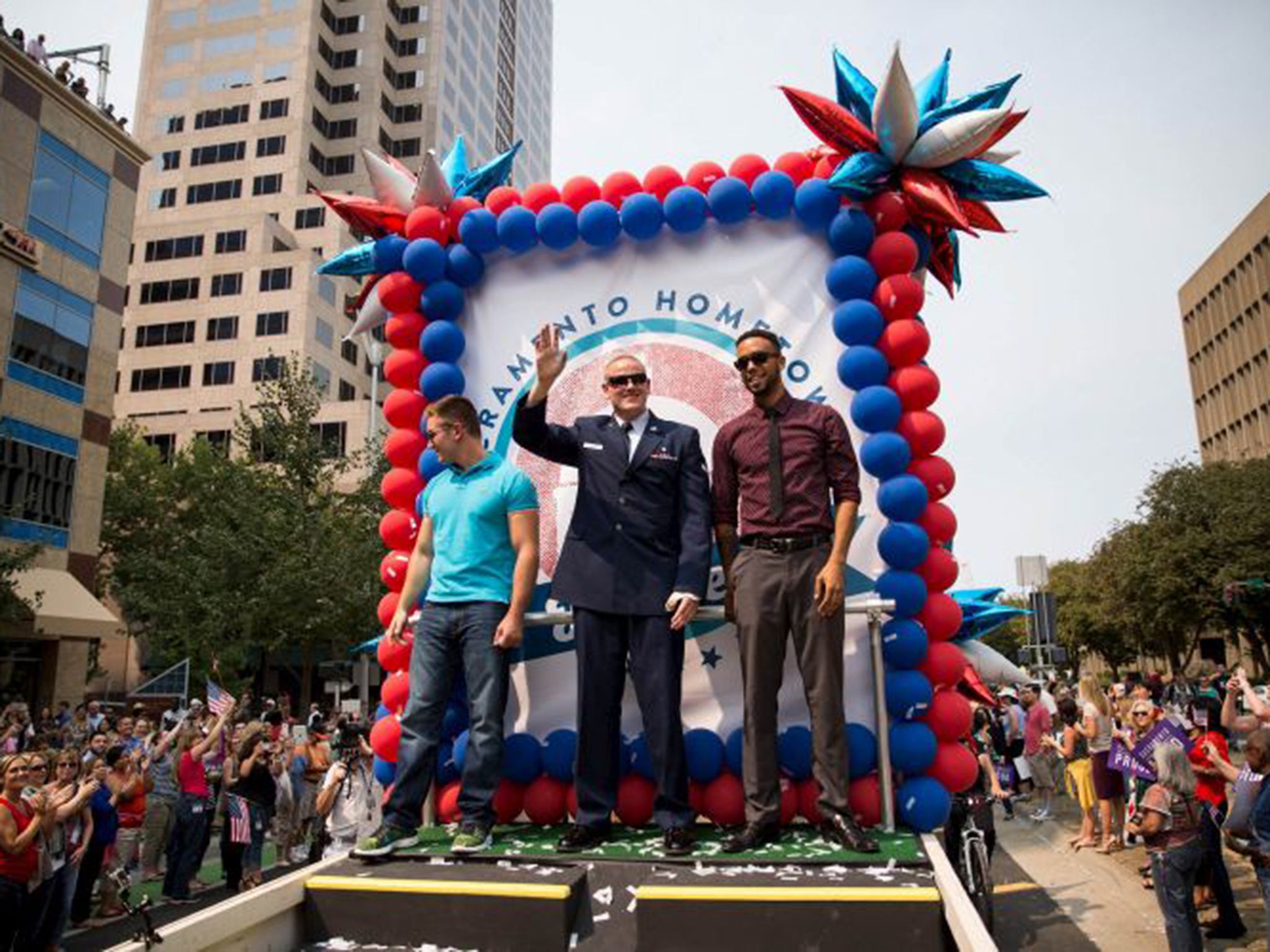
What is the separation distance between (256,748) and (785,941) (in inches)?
427

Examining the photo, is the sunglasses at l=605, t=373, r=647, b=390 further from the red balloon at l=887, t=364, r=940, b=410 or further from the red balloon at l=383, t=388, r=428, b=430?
the red balloon at l=383, t=388, r=428, b=430

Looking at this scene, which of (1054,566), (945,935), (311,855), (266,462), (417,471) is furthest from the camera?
(1054,566)

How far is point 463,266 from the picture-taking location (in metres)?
5.34

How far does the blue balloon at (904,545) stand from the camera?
4.45 meters

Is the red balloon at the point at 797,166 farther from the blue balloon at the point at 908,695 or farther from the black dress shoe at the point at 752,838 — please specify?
the black dress shoe at the point at 752,838

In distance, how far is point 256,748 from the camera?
12266 mm

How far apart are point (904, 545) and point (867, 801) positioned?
45.4 inches

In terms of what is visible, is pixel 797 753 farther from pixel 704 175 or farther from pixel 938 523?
pixel 704 175

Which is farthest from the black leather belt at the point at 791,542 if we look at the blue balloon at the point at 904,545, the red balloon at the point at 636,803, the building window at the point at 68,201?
the building window at the point at 68,201

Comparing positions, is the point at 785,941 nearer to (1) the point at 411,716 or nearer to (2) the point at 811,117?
(1) the point at 411,716

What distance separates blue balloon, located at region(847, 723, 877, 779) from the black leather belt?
3.13 feet

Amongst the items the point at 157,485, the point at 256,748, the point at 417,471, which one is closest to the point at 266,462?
the point at 157,485

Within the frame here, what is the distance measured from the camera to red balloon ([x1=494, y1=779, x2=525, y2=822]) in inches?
182

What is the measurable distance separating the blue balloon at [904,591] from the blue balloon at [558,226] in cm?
242
